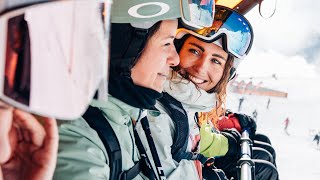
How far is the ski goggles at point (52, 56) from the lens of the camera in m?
0.43

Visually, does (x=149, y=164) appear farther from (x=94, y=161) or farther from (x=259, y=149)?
(x=259, y=149)

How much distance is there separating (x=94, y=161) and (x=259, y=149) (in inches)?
52.1

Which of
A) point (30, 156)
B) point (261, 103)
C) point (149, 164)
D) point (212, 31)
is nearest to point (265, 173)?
point (212, 31)

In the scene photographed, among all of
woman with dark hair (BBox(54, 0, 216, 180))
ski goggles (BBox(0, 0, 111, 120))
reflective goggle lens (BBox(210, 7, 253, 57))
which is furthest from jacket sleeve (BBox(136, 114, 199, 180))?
ski goggles (BBox(0, 0, 111, 120))

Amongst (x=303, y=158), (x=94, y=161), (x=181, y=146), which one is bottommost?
(x=303, y=158)

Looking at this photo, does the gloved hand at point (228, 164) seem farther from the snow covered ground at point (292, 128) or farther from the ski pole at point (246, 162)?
the snow covered ground at point (292, 128)

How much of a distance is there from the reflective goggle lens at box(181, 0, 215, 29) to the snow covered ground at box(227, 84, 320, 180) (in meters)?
3.68

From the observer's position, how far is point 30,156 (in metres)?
0.51

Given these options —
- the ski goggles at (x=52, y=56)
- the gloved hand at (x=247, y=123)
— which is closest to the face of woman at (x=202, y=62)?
the gloved hand at (x=247, y=123)

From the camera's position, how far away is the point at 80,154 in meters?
0.82

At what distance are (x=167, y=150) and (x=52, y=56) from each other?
88cm

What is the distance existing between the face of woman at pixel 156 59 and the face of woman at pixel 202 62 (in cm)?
64

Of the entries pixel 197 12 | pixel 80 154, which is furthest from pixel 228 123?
pixel 80 154

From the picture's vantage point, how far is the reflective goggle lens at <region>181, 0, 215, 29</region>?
1.09 metres
